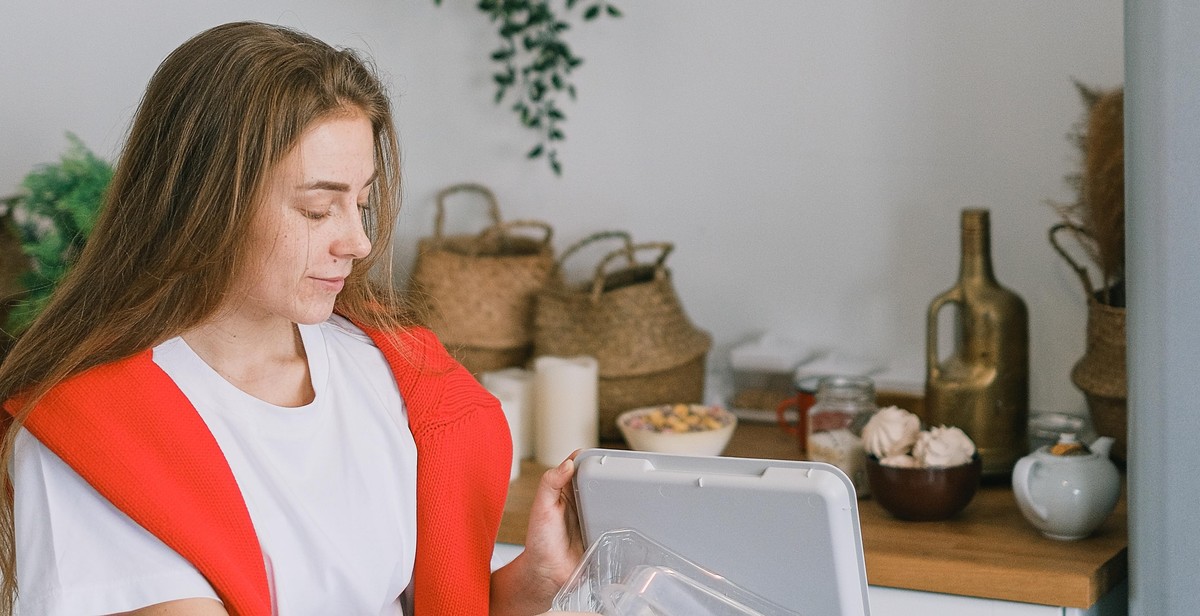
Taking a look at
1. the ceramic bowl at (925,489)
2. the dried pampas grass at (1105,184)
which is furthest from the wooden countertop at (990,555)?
the dried pampas grass at (1105,184)

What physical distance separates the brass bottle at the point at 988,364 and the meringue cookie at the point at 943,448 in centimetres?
16

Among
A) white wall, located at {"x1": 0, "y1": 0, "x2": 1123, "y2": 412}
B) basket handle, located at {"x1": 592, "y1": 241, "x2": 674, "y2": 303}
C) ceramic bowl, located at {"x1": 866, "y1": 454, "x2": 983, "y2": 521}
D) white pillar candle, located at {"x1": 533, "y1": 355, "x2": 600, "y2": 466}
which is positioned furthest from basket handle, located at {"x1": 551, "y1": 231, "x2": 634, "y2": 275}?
ceramic bowl, located at {"x1": 866, "y1": 454, "x2": 983, "y2": 521}

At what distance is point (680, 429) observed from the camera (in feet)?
6.41

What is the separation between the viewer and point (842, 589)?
999mm

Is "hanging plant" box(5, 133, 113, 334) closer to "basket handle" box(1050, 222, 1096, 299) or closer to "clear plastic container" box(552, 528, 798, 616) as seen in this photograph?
"clear plastic container" box(552, 528, 798, 616)

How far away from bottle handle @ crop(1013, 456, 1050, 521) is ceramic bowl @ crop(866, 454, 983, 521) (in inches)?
2.8

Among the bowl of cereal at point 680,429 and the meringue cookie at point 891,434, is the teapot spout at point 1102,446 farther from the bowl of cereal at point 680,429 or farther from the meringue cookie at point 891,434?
the bowl of cereal at point 680,429

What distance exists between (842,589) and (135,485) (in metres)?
0.62

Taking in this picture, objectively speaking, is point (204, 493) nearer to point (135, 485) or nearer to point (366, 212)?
point (135, 485)

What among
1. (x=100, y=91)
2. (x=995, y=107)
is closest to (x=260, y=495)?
(x=100, y=91)

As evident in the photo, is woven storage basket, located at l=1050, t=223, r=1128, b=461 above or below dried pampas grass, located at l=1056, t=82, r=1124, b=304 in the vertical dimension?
below

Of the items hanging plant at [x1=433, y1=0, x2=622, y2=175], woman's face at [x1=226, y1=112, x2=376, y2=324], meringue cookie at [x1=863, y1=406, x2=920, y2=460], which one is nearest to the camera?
woman's face at [x1=226, y1=112, x2=376, y2=324]

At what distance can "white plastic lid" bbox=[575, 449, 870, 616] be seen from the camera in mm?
976

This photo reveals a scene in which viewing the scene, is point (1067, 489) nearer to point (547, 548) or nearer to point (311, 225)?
point (547, 548)
